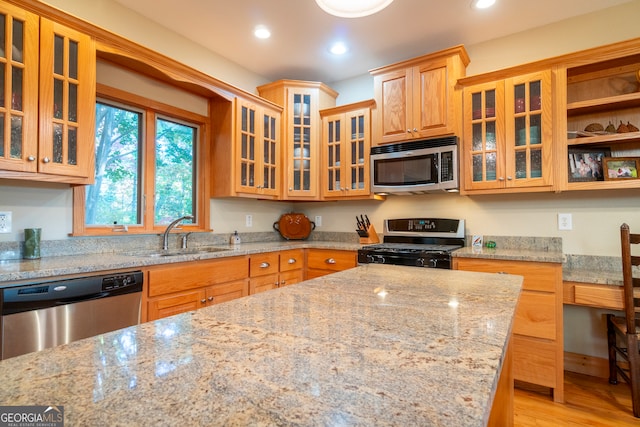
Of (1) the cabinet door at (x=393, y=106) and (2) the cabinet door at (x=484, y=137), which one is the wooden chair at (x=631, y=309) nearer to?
(2) the cabinet door at (x=484, y=137)

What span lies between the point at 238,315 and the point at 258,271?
6.22 feet

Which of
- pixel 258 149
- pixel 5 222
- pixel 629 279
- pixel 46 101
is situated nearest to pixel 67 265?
pixel 5 222

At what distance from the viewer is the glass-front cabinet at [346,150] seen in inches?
127

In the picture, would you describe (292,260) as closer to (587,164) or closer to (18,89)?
(18,89)

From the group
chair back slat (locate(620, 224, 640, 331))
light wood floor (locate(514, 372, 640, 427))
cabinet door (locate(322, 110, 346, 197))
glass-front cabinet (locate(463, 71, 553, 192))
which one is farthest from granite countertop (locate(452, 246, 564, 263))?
cabinet door (locate(322, 110, 346, 197))

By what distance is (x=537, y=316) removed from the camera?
2.18m

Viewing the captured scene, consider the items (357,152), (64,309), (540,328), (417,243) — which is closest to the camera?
(64,309)

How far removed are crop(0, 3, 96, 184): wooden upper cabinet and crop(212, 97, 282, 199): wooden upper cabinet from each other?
43.1 inches

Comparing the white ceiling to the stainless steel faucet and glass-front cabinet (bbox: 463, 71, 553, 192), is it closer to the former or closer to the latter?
glass-front cabinet (bbox: 463, 71, 553, 192)

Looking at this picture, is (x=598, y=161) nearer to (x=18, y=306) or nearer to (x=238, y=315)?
(x=238, y=315)

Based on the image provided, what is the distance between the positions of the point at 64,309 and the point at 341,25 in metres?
2.63

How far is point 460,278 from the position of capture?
1371 millimetres

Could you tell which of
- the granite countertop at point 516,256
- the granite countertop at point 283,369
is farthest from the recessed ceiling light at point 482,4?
the granite countertop at point 283,369

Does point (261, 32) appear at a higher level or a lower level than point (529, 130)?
higher
